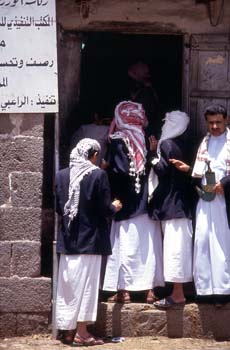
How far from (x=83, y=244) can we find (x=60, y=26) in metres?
2.24

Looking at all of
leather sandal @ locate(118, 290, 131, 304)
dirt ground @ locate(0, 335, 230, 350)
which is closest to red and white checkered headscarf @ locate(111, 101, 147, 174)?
leather sandal @ locate(118, 290, 131, 304)

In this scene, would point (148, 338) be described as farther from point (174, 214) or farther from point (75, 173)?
point (75, 173)

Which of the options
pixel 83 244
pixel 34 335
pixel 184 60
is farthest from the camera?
pixel 184 60

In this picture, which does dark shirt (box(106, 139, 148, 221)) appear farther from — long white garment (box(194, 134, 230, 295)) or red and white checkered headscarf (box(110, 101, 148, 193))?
long white garment (box(194, 134, 230, 295))

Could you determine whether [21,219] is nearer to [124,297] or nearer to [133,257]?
[133,257]

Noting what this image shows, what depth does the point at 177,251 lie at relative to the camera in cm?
755

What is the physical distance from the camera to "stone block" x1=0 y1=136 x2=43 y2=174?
7578 millimetres

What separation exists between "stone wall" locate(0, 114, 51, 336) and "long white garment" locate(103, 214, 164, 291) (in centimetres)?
61

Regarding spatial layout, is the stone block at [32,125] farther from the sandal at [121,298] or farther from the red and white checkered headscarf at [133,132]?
the sandal at [121,298]

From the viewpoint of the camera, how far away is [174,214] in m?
7.57

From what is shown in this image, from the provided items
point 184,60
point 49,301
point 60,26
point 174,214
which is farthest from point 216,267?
point 60,26

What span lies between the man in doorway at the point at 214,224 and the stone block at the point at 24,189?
128 centimetres

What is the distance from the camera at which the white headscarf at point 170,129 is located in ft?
25.2

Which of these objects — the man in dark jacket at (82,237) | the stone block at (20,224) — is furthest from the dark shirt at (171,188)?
the stone block at (20,224)
